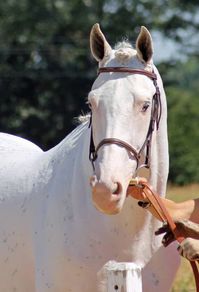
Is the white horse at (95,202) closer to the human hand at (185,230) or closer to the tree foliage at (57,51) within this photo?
the human hand at (185,230)

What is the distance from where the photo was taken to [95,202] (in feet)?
16.4

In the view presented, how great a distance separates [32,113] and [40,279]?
2695 centimetres

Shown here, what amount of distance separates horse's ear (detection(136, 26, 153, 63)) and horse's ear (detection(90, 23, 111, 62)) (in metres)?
0.17

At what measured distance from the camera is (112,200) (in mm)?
4945

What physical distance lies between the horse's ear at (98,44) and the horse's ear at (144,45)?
171 mm

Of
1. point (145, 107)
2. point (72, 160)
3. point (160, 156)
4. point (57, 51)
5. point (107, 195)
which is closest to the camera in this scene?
point (107, 195)

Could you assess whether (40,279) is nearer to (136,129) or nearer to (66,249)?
(66,249)

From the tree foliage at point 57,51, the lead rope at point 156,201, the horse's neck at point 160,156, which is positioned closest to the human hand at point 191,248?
the lead rope at point 156,201

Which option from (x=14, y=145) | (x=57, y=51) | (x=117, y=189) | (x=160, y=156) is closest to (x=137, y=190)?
(x=117, y=189)

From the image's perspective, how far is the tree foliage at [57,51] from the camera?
106ft

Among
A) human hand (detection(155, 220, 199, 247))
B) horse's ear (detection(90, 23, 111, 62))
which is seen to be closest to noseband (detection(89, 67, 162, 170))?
horse's ear (detection(90, 23, 111, 62))

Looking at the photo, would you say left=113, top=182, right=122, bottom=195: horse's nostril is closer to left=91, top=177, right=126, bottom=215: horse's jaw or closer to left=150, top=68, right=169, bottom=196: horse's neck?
left=91, top=177, right=126, bottom=215: horse's jaw

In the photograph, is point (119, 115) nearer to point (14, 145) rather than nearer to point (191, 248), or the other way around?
point (191, 248)

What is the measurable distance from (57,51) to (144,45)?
2885 cm
